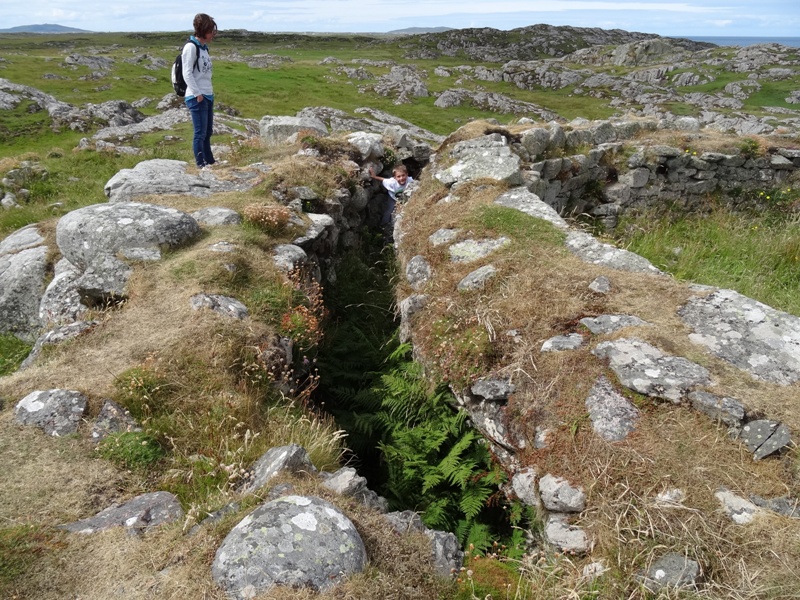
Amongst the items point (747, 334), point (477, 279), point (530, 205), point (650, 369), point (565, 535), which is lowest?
point (565, 535)

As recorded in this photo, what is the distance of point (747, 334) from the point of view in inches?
263

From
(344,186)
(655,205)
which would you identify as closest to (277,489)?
(344,186)

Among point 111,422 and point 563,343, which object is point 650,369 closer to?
point 563,343

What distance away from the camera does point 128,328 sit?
7.45 m

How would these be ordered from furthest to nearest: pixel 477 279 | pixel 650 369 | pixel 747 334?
1. pixel 477 279
2. pixel 747 334
3. pixel 650 369

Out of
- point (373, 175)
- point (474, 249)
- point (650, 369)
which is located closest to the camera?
point (650, 369)

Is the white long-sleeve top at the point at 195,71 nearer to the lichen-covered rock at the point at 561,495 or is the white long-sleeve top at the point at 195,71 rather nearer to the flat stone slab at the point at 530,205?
the flat stone slab at the point at 530,205

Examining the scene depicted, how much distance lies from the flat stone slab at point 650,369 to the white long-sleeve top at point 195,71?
11.2 m

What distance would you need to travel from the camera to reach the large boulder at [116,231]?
8953 mm

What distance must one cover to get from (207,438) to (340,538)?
2.29 metres

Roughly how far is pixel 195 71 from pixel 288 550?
39.7 feet

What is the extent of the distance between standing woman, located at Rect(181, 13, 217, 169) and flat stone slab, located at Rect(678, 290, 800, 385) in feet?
37.1

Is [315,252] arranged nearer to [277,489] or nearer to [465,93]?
[277,489]

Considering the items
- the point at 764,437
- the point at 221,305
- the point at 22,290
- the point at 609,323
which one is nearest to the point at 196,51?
the point at 22,290
